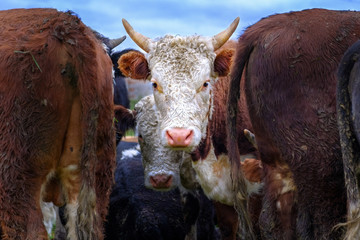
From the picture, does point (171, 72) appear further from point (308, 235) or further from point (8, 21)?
point (308, 235)

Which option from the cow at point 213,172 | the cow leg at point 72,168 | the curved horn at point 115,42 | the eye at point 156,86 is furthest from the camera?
the curved horn at point 115,42

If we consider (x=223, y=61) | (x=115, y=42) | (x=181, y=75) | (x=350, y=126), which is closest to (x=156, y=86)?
(x=181, y=75)

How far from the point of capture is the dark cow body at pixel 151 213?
22.2 ft

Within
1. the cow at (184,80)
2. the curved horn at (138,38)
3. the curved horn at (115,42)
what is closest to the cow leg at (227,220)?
the cow at (184,80)

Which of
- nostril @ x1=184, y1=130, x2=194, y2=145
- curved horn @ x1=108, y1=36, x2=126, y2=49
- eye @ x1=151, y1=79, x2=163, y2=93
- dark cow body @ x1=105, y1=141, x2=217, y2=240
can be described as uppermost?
curved horn @ x1=108, y1=36, x2=126, y2=49

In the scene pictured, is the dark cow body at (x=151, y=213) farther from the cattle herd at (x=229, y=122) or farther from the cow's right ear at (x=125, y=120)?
the cattle herd at (x=229, y=122)

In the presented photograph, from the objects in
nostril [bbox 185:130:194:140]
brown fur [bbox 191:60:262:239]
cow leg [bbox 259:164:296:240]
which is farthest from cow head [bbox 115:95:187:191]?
cow leg [bbox 259:164:296:240]

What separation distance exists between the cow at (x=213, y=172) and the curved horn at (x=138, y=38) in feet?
2.24

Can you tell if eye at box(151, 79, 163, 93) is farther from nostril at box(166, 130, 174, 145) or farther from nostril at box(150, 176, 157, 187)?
nostril at box(150, 176, 157, 187)

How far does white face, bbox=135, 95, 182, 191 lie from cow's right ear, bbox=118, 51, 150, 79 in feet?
1.42

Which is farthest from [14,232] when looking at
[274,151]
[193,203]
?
[193,203]

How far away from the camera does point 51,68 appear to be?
4246 mm

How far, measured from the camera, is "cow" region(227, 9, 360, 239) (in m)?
4.18

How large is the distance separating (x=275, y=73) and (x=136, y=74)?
195 centimetres
